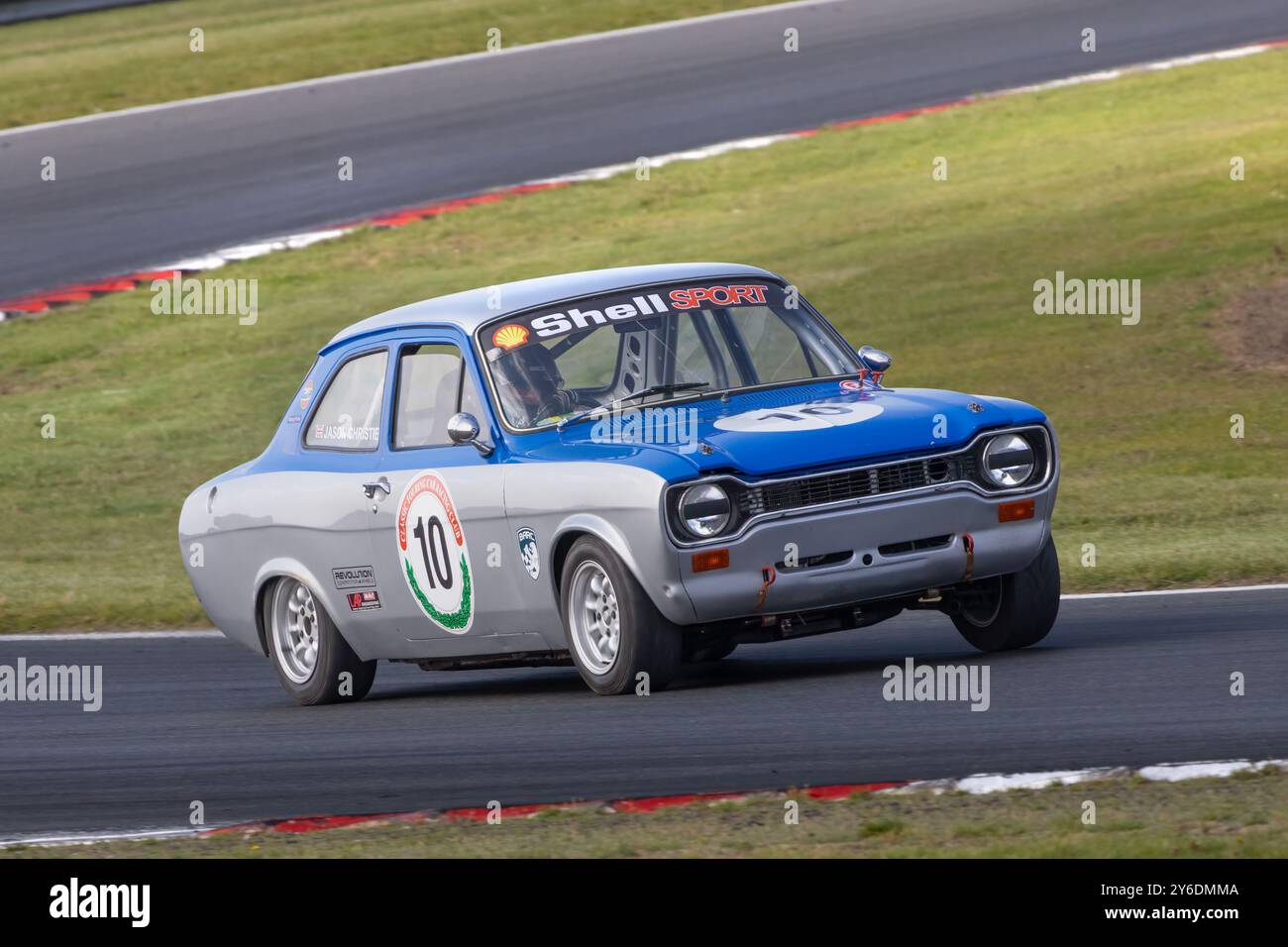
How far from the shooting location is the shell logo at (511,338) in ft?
28.5

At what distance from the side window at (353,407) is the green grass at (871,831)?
301 cm

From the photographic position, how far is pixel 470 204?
72.8 ft

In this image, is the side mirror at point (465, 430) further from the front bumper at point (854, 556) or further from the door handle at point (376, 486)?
the front bumper at point (854, 556)

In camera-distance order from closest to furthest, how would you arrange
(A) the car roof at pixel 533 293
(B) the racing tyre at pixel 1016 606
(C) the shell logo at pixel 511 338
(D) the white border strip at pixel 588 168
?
(B) the racing tyre at pixel 1016 606 < (C) the shell logo at pixel 511 338 < (A) the car roof at pixel 533 293 < (D) the white border strip at pixel 588 168

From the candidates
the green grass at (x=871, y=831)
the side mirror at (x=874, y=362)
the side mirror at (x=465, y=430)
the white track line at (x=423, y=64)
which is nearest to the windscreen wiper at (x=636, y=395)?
the side mirror at (x=465, y=430)

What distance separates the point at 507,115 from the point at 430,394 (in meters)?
16.0

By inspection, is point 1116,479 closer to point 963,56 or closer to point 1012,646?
point 1012,646

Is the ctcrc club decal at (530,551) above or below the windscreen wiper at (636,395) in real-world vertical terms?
below

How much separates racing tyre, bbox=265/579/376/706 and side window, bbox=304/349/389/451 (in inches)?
26.0

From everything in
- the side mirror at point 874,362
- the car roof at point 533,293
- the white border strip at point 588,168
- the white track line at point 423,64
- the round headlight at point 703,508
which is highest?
the white track line at point 423,64

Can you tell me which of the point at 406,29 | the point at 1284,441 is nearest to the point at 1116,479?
the point at 1284,441

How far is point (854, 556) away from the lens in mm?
7742

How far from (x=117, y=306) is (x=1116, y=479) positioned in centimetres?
1005

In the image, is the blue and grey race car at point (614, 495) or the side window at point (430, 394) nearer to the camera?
the blue and grey race car at point (614, 495)
